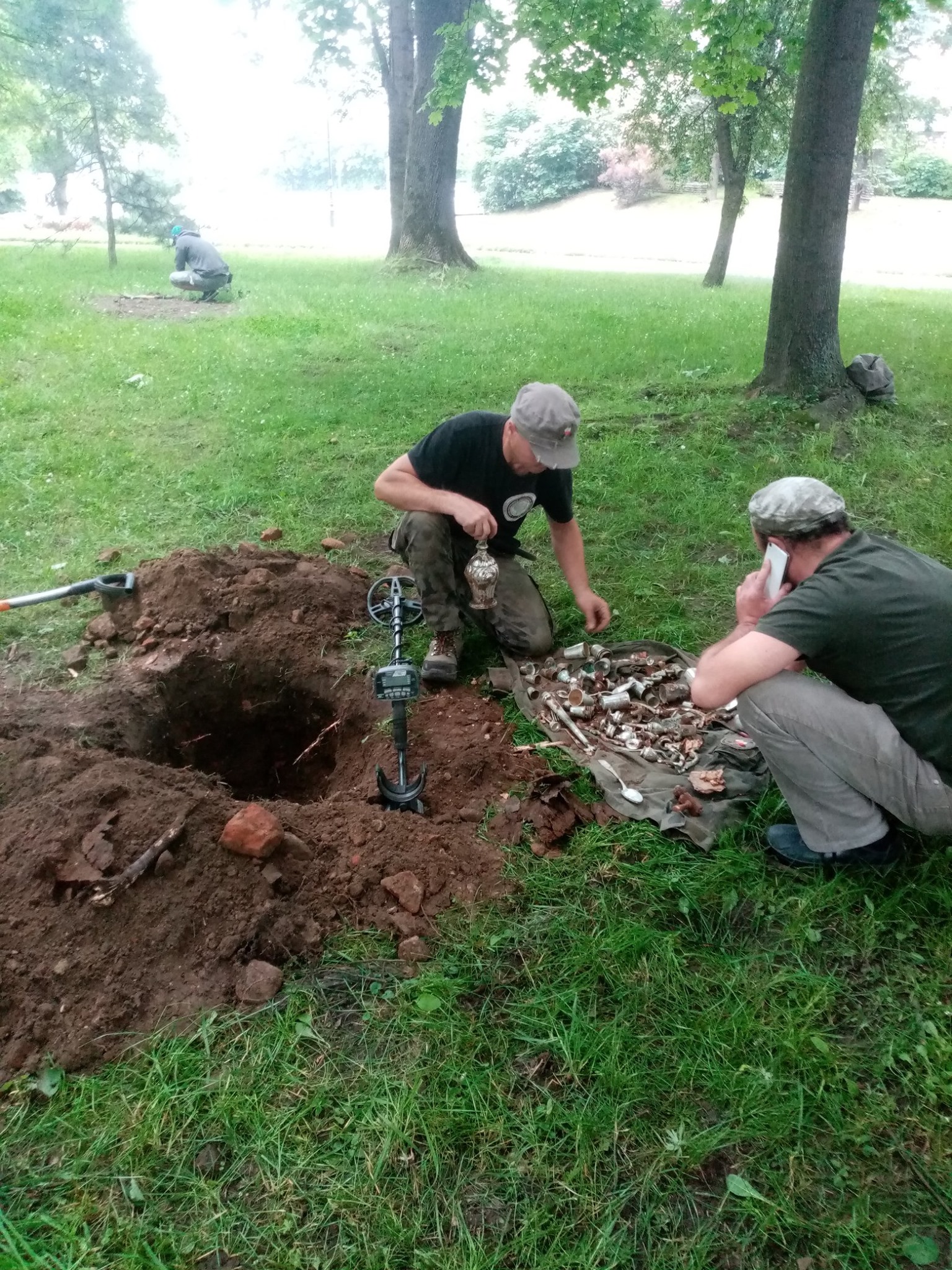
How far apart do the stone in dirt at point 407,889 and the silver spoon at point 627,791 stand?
78cm

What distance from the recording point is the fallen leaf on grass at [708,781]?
9.19ft

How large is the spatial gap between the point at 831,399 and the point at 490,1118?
225 inches

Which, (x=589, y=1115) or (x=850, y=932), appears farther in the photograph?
(x=850, y=932)

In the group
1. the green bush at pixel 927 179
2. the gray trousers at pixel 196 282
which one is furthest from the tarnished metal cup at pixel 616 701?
the green bush at pixel 927 179

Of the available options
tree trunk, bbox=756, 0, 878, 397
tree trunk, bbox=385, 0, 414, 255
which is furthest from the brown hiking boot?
tree trunk, bbox=385, 0, 414, 255

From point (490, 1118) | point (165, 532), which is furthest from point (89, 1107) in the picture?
point (165, 532)

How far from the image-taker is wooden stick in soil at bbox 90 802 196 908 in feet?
7.34

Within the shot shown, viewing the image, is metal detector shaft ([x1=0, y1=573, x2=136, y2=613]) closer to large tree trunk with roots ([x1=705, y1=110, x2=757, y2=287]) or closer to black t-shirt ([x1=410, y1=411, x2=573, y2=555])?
black t-shirt ([x1=410, y1=411, x2=573, y2=555])

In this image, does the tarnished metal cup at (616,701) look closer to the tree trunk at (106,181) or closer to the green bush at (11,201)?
the tree trunk at (106,181)

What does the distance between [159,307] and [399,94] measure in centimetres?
797

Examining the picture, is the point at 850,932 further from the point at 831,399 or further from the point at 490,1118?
the point at 831,399

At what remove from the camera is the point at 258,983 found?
2.13 metres

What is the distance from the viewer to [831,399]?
20.0 ft

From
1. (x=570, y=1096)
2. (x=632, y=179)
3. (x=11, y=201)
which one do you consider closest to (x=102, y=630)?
(x=570, y=1096)
